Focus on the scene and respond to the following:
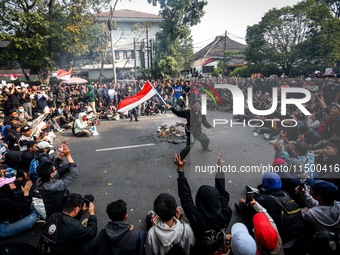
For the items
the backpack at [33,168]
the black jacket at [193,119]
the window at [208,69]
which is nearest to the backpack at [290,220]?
the black jacket at [193,119]

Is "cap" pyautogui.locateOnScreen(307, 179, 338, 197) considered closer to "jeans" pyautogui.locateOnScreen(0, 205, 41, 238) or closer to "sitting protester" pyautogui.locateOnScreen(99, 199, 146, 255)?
"sitting protester" pyautogui.locateOnScreen(99, 199, 146, 255)

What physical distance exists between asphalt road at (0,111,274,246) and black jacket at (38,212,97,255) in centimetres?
111

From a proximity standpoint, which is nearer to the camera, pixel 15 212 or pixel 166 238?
pixel 166 238

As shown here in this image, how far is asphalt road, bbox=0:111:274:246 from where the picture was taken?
446cm

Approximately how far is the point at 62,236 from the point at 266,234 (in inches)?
94.5

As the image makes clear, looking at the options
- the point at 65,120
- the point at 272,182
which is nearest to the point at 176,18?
the point at 65,120

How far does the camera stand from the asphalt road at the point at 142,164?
14.6 ft

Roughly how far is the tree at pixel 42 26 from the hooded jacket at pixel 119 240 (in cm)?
1841

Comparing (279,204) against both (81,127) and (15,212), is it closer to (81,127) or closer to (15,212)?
(15,212)

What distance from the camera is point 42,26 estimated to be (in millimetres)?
17031

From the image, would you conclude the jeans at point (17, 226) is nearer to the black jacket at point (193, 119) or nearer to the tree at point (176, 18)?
the black jacket at point (193, 119)

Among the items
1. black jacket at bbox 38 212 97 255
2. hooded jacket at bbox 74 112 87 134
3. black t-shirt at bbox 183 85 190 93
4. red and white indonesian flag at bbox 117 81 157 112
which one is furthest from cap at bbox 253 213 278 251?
black t-shirt at bbox 183 85 190 93

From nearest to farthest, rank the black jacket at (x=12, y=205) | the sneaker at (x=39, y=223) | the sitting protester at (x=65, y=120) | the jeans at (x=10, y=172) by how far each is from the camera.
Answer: the black jacket at (x=12, y=205)
the sneaker at (x=39, y=223)
the jeans at (x=10, y=172)
the sitting protester at (x=65, y=120)

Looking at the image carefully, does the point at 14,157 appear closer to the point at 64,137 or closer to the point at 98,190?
the point at 98,190
